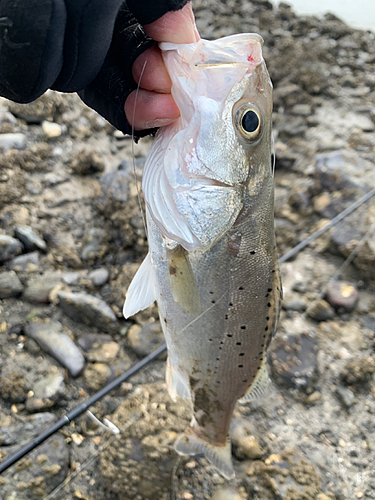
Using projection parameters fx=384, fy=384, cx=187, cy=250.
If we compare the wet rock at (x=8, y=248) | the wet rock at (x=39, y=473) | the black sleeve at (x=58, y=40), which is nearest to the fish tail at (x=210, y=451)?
the wet rock at (x=39, y=473)

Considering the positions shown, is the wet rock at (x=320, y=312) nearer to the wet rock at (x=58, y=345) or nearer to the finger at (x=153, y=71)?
the wet rock at (x=58, y=345)

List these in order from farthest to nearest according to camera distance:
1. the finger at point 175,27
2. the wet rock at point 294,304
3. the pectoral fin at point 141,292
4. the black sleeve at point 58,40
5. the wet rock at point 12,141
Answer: the wet rock at point 12,141, the wet rock at point 294,304, the pectoral fin at point 141,292, the finger at point 175,27, the black sleeve at point 58,40

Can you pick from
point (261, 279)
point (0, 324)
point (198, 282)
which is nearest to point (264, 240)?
point (261, 279)

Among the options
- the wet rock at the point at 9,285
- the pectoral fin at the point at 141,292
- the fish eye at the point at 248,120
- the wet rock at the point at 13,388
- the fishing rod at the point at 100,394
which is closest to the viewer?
the fish eye at the point at 248,120

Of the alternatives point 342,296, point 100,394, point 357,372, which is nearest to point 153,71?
point 100,394

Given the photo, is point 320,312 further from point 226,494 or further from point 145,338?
point 226,494

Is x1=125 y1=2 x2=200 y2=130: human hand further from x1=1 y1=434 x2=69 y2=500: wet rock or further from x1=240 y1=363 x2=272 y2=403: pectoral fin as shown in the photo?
x1=1 y1=434 x2=69 y2=500: wet rock

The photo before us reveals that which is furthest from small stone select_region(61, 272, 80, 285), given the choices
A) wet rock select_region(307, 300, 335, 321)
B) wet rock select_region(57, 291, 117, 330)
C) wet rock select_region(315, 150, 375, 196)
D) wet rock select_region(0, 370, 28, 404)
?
wet rock select_region(315, 150, 375, 196)

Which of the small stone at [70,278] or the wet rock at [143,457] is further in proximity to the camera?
the small stone at [70,278]
